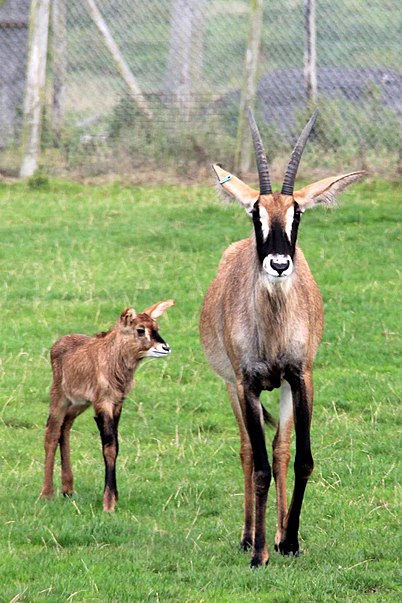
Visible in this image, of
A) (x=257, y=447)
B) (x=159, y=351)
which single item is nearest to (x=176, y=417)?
(x=159, y=351)

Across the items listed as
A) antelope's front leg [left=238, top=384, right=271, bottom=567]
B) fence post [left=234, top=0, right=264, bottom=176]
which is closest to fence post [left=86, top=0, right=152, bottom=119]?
fence post [left=234, top=0, right=264, bottom=176]

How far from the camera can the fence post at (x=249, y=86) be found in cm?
1605

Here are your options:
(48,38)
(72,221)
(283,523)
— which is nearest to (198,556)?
(283,523)

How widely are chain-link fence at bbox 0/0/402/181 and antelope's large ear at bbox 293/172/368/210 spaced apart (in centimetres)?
963

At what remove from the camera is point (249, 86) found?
53.0 feet

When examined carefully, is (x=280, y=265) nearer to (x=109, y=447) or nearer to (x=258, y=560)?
(x=258, y=560)

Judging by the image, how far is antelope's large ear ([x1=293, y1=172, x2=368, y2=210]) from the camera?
6285mm

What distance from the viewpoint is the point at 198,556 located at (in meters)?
6.18

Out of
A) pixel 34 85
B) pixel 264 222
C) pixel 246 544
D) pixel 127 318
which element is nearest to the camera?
pixel 264 222

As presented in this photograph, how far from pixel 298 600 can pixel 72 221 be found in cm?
937

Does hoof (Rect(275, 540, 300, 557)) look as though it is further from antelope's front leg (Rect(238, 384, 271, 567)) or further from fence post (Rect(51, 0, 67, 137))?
fence post (Rect(51, 0, 67, 137))

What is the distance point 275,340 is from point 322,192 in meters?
0.77

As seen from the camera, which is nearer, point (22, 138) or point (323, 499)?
point (323, 499)

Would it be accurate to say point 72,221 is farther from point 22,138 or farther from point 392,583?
point 392,583
